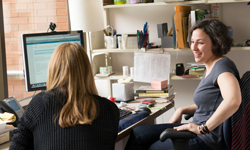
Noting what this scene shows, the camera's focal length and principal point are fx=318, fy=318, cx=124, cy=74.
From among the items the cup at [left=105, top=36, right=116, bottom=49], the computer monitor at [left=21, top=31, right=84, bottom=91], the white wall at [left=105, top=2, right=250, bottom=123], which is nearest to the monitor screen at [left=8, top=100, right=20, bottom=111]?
the computer monitor at [left=21, top=31, right=84, bottom=91]

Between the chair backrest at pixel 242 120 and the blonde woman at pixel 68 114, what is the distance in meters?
0.63

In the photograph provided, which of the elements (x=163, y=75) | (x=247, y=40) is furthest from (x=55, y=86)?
(x=247, y=40)

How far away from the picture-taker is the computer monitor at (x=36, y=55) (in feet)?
6.34

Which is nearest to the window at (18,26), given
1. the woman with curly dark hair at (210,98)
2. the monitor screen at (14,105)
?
the monitor screen at (14,105)

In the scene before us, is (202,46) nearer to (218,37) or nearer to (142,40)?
(218,37)

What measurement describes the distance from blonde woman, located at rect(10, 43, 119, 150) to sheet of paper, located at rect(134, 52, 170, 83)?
63.2 inches

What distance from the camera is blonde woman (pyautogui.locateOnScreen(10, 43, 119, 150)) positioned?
117cm

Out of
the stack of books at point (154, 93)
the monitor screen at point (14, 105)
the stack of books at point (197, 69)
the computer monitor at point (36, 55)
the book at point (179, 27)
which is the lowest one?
the stack of books at point (154, 93)

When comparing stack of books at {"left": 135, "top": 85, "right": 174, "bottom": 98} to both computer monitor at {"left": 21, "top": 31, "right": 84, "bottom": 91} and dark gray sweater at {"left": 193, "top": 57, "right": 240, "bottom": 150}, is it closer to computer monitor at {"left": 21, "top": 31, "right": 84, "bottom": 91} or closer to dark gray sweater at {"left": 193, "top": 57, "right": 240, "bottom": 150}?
dark gray sweater at {"left": 193, "top": 57, "right": 240, "bottom": 150}

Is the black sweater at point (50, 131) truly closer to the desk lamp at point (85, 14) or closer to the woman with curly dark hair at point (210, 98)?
the woman with curly dark hair at point (210, 98)

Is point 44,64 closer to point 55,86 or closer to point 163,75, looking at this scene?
point 55,86

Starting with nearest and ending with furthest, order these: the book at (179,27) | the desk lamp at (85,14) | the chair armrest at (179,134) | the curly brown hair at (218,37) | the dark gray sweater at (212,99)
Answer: the chair armrest at (179,134), the dark gray sweater at (212,99), the curly brown hair at (218,37), the desk lamp at (85,14), the book at (179,27)

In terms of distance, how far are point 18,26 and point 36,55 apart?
641 millimetres

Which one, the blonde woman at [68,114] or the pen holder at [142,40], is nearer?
the blonde woman at [68,114]
